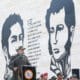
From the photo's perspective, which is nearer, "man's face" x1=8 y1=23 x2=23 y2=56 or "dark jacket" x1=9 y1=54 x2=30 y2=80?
"dark jacket" x1=9 y1=54 x2=30 y2=80

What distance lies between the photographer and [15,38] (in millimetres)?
10672

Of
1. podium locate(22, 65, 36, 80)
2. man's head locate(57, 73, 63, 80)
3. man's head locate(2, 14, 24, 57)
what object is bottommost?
man's head locate(57, 73, 63, 80)

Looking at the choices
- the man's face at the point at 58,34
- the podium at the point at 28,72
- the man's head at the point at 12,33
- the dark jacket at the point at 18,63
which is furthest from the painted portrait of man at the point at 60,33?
the podium at the point at 28,72

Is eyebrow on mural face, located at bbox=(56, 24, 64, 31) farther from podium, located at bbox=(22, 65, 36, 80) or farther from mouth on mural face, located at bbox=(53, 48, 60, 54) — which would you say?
podium, located at bbox=(22, 65, 36, 80)

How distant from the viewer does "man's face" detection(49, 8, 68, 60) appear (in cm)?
867

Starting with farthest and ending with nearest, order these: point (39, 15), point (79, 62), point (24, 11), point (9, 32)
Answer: point (9, 32) < point (24, 11) < point (39, 15) < point (79, 62)

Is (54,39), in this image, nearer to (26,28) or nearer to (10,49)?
(26,28)

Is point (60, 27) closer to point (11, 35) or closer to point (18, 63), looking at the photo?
point (18, 63)

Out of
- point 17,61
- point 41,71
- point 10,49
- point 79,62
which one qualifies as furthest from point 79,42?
point 10,49

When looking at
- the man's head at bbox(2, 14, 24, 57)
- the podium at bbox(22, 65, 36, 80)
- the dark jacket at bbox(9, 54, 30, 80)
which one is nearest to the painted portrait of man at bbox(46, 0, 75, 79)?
the dark jacket at bbox(9, 54, 30, 80)

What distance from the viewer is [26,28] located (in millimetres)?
10141

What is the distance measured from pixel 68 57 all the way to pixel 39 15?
4.91ft

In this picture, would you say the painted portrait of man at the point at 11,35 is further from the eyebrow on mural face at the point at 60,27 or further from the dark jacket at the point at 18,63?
the eyebrow on mural face at the point at 60,27

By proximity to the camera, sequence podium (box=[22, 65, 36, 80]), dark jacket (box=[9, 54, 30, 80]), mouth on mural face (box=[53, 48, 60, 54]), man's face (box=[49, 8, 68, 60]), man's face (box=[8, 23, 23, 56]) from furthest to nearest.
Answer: man's face (box=[8, 23, 23, 56]) < dark jacket (box=[9, 54, 30, 80]) < mouth on mural face (box=[53, 48, 60, 54]) < man's face (box=[49, 8, 68, 60]) < podium (box=[22, 65, 36, 80])
